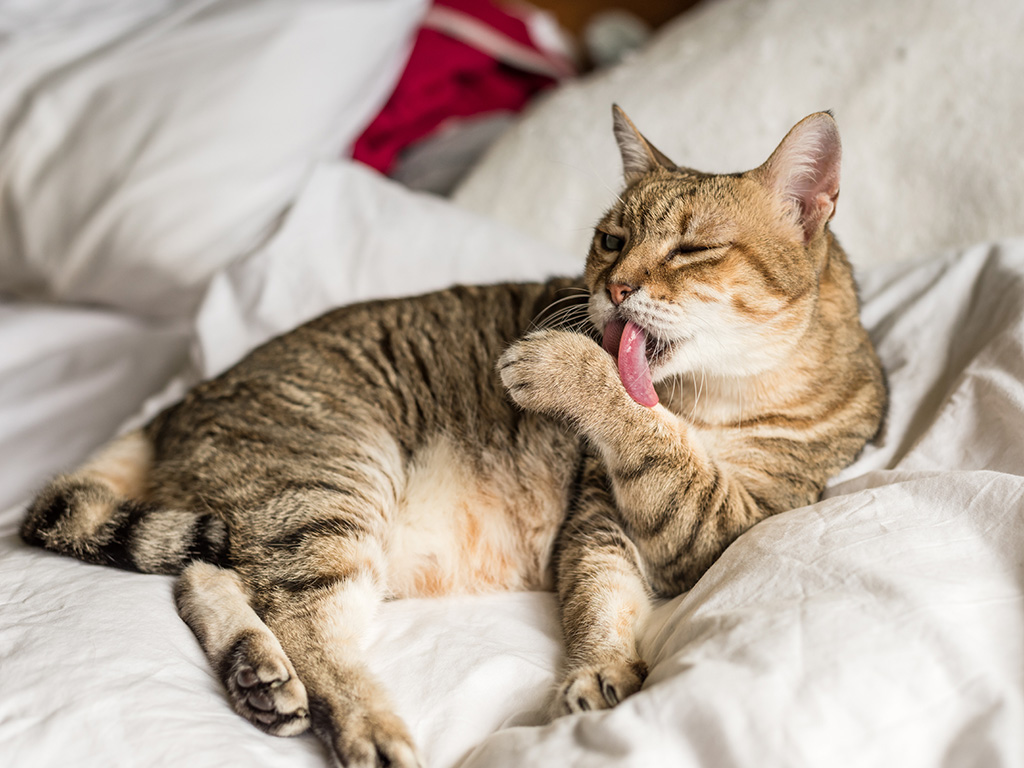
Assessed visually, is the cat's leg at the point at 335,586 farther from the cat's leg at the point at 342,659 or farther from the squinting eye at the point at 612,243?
the squinting eye at the point at 612,243

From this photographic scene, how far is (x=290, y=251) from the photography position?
1.89 metres

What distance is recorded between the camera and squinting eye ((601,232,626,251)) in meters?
1.26

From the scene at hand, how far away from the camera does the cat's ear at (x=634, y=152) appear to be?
4.43 feet

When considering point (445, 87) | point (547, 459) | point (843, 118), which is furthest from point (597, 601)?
point (445, 87)

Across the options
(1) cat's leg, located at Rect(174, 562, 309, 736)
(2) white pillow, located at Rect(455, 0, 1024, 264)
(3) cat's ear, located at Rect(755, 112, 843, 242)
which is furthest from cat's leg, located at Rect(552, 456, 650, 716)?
(2) white pillow, located at Rect(455, 0, 1024, 264)

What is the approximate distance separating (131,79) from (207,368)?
88cm

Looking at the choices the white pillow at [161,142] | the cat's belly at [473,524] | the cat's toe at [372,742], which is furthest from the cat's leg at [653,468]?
the white pillow at [161,142]

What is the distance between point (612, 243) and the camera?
127 centimetres

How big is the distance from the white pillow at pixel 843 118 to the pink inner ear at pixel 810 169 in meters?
0.55

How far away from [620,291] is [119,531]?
0.87 m

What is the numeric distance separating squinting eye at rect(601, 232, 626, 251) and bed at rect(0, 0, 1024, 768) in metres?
0.52

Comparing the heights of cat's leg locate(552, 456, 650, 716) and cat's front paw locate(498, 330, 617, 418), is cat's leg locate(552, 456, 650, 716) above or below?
below

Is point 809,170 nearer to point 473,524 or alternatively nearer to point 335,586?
point 473,524

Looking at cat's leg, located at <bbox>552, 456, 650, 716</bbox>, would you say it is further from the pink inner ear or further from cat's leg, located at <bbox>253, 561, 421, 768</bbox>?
the pink inner ear
